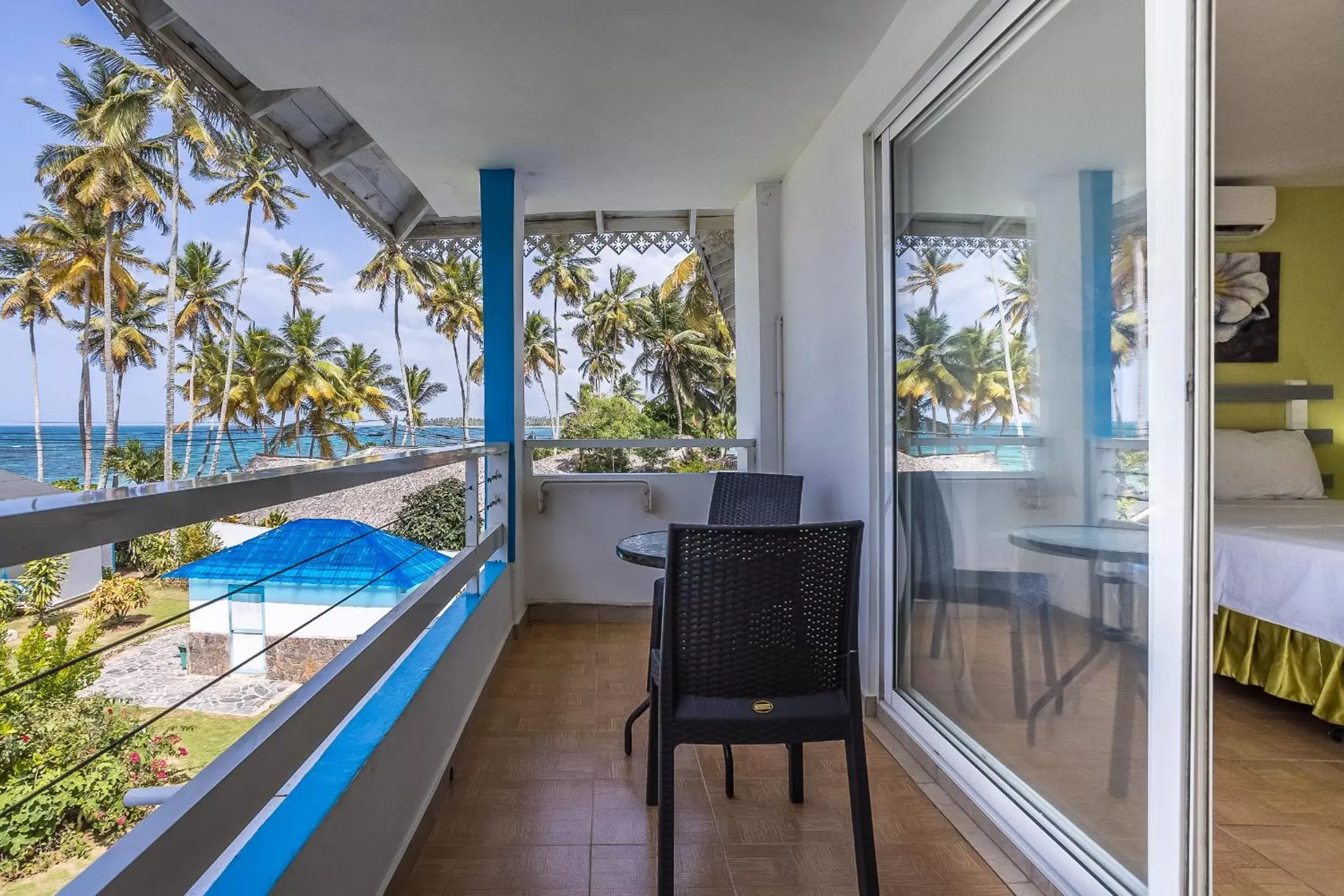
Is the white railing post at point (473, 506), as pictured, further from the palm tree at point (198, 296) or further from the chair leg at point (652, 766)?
the palm tree at point (198, 296)

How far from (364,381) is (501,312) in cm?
2562

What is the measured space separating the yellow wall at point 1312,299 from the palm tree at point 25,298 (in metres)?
24.0

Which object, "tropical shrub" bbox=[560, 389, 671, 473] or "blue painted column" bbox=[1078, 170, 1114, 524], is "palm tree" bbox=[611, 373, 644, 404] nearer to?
"tropical shrub" bbox=[560, 389, 671, 473]

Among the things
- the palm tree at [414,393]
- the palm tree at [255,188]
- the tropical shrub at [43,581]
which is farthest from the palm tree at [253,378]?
the tropical shrub at [43,581]

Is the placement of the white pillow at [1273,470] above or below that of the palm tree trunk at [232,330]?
below

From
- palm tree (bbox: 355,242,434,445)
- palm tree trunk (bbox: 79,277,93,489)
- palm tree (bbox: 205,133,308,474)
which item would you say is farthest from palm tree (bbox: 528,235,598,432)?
palm tree trunk (bbox: 79,277,93,489)

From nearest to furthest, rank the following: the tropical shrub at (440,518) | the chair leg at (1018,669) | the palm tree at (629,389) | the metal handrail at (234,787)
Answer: the metal handrail at (234,787)
the chair leg at (1018,669)
the tropical shrub at (440,518)
the palm tree at (629,389)

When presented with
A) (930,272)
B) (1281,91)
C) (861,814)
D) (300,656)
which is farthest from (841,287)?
(300,656)

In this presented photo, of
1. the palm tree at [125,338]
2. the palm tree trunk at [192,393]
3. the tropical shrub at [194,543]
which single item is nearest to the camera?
the tropical shrub at [194,543]

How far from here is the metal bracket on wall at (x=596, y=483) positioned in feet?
13.2

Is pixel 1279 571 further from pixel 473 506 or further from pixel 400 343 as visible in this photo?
pixel 400 343

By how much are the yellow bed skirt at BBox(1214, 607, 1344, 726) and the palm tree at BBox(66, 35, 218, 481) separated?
68.1 ft

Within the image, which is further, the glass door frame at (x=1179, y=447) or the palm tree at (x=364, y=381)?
the palm tree at (x=364, y=381)

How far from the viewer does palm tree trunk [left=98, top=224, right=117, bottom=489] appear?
19969 millimetres
